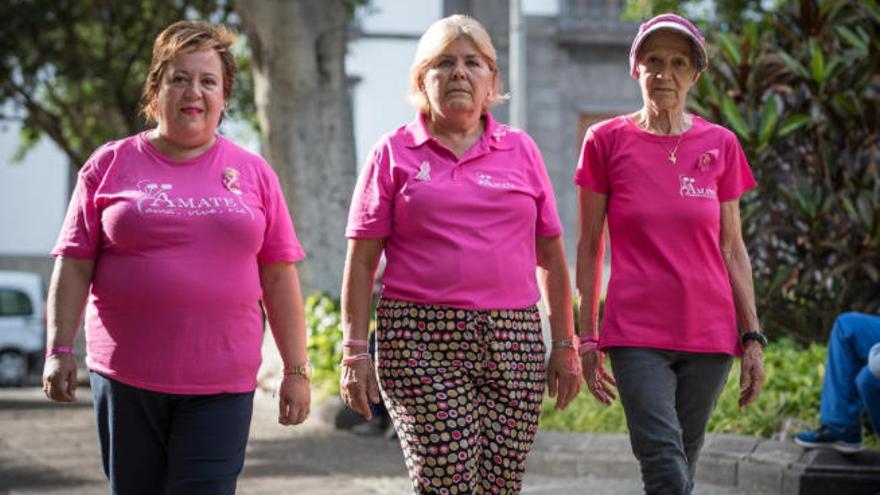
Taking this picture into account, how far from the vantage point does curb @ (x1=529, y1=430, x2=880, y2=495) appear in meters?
7.69

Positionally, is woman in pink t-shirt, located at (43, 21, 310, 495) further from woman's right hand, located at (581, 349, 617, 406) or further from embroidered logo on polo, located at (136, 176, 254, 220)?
woman's right hand, located at (581, 349, 617, 406)

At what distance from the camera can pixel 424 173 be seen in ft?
16.0

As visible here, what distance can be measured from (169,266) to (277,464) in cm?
597

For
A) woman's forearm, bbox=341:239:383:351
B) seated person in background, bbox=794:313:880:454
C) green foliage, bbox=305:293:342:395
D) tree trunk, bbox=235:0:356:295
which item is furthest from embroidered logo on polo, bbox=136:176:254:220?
tree trunk, bbox=235:0:356:295

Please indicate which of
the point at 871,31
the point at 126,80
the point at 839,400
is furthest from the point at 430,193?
Result: the point at 126,80

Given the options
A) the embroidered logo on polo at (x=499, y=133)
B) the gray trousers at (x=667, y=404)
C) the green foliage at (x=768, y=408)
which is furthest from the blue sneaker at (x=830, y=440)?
the embroidered logo on polo at (x=499, y=133)

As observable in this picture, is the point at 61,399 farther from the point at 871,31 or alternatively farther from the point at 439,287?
the point at 871,31

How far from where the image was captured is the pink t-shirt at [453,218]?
481 cm

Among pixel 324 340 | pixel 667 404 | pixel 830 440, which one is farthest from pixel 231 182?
pixel 324 340

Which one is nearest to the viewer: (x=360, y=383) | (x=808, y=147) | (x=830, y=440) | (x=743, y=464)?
(x=360, y=383)

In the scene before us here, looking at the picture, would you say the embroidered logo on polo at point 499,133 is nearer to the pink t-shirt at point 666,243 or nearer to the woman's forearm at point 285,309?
the pink t-shirt at point 666,243

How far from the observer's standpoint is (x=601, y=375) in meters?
5.37

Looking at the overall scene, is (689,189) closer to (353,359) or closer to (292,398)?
(353,359)

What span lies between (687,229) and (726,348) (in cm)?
42
